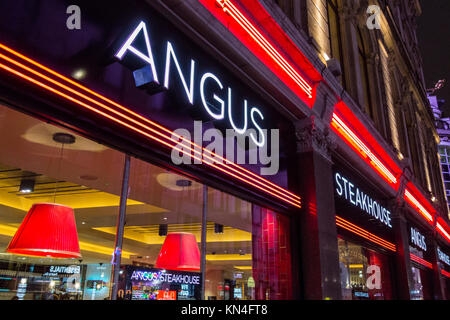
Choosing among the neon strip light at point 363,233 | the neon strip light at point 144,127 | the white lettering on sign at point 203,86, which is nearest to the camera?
the neon strip light at point 144,127

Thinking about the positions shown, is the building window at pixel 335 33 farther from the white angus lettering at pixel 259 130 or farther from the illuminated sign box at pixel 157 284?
the illuminated sign box at pixel 157 284

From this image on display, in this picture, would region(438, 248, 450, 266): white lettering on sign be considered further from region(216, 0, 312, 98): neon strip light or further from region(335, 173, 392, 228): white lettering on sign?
region(216, 0, 312, 98): neon strip light

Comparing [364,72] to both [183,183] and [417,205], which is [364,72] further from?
[183,183]

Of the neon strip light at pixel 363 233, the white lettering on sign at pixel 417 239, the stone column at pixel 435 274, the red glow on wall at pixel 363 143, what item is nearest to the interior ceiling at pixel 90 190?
the neon strip light at pixel 363 233

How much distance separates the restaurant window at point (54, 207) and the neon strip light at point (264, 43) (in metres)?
2.84

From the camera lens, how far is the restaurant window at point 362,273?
28.9ft

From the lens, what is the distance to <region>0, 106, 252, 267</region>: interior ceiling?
Result: 3.95 meters

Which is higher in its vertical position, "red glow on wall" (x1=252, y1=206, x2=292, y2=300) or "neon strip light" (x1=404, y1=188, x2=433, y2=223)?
"neon strip light" (x1=404, y1=188, x2=433, y2=223)

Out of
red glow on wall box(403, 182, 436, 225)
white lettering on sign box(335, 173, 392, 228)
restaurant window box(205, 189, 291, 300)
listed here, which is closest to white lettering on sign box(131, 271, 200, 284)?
restaurant window box(205, 189, 291, 300)

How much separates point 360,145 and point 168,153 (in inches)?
285

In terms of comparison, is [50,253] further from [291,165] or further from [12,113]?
[291,165]

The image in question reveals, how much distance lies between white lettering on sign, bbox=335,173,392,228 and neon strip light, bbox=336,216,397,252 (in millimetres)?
609

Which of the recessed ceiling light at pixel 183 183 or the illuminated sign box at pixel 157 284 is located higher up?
the recessed ceiling light at pixel 183 183
